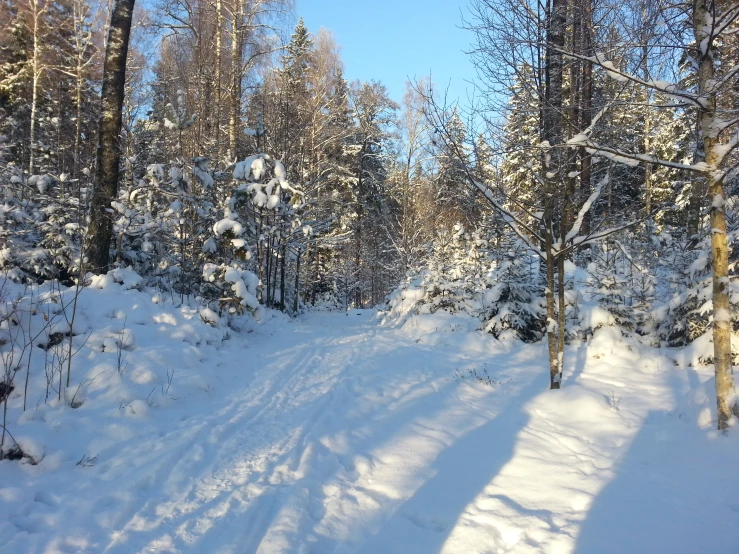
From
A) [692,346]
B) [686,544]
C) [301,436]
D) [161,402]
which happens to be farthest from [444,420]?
[692,346]

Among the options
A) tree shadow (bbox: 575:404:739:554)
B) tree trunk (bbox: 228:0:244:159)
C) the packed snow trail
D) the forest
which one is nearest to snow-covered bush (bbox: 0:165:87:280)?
the forest

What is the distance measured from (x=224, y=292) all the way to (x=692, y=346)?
9004 millimetres

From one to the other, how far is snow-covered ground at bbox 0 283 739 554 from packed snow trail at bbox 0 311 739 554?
0.02m

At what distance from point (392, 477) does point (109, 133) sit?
7.52 m

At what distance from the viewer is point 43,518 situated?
249cm

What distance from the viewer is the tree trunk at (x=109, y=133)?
7305 mm

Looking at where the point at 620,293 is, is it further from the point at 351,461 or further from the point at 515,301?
the point at 351,461

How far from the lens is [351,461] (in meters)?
3.61

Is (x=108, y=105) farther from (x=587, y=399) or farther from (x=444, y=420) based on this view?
(x=587, y=399)

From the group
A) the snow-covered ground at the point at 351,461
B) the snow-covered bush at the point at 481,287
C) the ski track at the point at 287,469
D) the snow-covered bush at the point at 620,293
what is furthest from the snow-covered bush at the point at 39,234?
the snow-covered bush at the point at 620,293

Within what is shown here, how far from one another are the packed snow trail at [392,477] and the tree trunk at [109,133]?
3.94m

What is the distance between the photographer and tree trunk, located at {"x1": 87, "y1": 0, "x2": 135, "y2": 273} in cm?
730

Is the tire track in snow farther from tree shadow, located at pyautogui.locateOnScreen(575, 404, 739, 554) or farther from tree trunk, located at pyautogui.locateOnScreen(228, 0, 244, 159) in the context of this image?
tree trunk, located at pyautogui.locateOnScreen(228, 0, 244, 159)

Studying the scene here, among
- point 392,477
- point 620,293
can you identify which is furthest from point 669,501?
point 620,293
